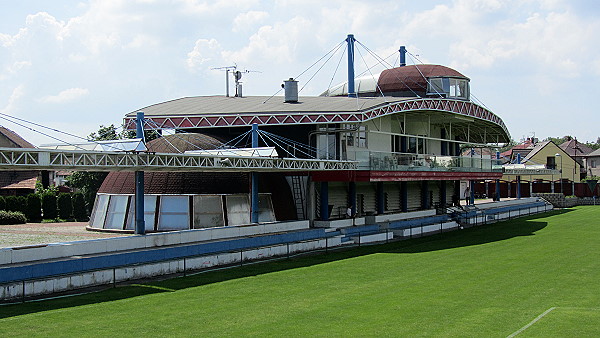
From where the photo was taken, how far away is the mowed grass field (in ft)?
60.5

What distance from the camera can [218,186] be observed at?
41.8 meters

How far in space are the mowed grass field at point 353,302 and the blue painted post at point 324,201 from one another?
11636 mm

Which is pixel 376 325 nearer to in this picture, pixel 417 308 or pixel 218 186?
pixel 417 308

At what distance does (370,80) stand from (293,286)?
4410 centimetres

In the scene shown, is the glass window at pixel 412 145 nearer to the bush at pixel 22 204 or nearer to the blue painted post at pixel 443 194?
the blue painted post at pixel 443 194

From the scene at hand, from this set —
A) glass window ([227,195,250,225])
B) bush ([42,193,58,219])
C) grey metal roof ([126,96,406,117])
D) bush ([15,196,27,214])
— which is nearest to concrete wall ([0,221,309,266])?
glass window ([227,195,250,225])

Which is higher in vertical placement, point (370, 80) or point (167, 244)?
point (370, 80)

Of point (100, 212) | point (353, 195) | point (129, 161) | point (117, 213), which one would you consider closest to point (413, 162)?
point (353, 195)

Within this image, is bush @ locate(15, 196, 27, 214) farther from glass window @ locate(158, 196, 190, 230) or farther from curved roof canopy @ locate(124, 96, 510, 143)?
glass window @ locate(158, 196, 190, 230)

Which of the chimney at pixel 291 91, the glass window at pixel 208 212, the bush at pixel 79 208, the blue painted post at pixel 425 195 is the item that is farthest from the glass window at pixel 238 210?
the blue painted post at pixel 425 195

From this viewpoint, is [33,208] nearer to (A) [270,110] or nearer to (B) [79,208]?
(B) [79,208]

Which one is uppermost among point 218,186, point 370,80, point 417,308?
point 370,80

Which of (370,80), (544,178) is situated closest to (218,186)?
(370,80)

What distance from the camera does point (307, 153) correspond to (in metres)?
48.2
